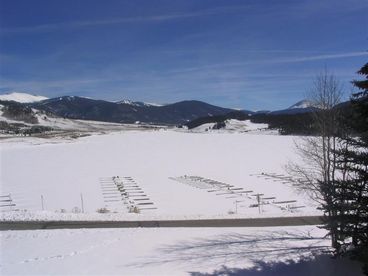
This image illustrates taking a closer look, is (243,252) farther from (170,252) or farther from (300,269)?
(170,252)

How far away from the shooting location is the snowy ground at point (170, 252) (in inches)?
555

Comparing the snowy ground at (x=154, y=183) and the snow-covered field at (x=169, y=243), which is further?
the snowy ground at (x=154, y=183)

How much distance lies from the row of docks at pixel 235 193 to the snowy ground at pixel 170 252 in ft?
28.3

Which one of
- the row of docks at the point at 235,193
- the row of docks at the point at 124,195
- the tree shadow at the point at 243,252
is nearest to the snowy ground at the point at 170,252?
the tree shadow at the point at 243,252

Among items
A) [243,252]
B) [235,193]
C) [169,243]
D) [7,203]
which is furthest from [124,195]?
[243,252]

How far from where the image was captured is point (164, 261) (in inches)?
585

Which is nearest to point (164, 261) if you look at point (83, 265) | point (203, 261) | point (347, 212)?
point (203, 261)

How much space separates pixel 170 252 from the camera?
625 inches

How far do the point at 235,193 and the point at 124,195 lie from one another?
853 centimetres

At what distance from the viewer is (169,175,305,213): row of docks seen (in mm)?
28188

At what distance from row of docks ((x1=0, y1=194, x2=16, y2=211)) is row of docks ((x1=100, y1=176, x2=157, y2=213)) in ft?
19.8

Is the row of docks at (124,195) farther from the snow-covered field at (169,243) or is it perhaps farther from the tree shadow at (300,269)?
the tree shadow at (300,269)

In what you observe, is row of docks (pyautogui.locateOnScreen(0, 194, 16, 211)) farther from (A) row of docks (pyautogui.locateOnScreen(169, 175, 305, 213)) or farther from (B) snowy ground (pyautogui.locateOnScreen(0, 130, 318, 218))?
(A) row of docks (pyautogui.locateOnScreen(169, 175, 305, 213))

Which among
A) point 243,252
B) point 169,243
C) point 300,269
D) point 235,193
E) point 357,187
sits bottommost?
point 235,193
